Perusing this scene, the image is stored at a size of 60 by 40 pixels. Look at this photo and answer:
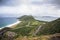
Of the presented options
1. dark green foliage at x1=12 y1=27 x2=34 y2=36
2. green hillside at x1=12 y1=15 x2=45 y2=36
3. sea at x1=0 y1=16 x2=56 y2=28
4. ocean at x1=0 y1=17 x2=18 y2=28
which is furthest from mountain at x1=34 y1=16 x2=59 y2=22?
ocean at x1=0 y1=17 x2=18 y2=28

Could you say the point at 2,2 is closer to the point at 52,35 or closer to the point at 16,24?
the point at 16,24

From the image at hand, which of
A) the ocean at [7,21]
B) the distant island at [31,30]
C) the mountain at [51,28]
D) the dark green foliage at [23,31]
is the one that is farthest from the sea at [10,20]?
the dark green foliage at [23,31]

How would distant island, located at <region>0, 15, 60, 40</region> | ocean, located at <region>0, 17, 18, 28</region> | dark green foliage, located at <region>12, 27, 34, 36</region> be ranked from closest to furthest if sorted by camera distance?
1. distant island, located at <region>0, 15, 60, 40</region>
2. dark green foliage, located at <region>12, 27, 34, 36</region>
3. ocean, located at <region>0, 17, 18, 28</region>

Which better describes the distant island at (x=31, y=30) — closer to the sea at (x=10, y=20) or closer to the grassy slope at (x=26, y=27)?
the grassy slope at (x=26, y=27)

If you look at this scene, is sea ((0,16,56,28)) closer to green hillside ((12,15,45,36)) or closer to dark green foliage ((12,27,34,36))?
green hillside ((12,15,45,36))

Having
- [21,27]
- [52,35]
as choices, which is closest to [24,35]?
[21,27]

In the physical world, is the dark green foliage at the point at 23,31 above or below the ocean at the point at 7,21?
below

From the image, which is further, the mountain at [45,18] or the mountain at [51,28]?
the mountain at [45,18]

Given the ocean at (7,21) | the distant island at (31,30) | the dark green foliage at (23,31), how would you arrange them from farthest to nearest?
the ocean at (7,21)
the dark green foliage at (23,31)
the distant island at (31,30)

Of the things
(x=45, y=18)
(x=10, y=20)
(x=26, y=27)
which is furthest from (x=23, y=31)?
(x=45, y=18)
